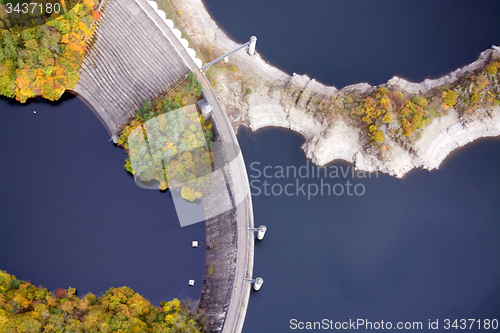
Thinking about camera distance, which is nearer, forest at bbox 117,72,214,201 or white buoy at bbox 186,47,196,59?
forest at bbox 117,72,214,201

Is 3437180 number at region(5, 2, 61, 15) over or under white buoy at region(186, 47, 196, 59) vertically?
over

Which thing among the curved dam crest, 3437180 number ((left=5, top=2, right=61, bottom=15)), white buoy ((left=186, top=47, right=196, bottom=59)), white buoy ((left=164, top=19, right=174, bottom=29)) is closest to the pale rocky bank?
white buoy ((left=164, top=19, right=174, bottom=29))

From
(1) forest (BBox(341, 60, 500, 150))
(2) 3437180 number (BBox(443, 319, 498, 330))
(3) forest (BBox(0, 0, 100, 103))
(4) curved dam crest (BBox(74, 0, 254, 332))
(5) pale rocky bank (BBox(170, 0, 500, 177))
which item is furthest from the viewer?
(5) pale rocky bank (BBox(170, 0, 500, 177))

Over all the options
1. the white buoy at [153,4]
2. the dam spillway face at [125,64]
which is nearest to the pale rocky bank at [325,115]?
the white buoy at [153,4]

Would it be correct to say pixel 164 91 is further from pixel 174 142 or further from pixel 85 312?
pixel 85 312

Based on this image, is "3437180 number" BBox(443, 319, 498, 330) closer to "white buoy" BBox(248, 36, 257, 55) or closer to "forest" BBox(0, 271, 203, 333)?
"forest" BBox(0, 271, 203, 333)

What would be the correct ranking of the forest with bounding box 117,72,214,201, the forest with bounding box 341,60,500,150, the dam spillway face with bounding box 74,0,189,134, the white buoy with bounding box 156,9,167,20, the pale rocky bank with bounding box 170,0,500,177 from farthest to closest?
the pale rocky bank with bounding box 170,0,500,177 → the dam spillway face with bounding box 74,0,189,134 → the white buoy with bounding box 156,9,167,20 → the forest with bounding box 341,60,500,150 → the forest with bounding box 117,72,214,201

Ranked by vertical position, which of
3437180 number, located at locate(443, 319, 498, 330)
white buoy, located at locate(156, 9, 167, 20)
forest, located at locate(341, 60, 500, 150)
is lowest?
3437180 number, located at locate(443, 319, 498, 330)
